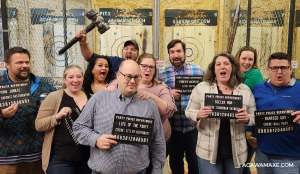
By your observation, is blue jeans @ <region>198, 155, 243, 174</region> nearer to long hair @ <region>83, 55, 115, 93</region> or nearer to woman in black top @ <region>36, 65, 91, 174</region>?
woman in black top @ <region>36, 65, 91, 174</region>

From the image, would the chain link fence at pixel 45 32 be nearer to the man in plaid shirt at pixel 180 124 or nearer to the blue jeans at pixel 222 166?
the man in plaid shirt at pixel 180 124

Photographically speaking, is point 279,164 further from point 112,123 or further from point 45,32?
point 45,32

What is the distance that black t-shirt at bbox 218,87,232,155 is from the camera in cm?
182

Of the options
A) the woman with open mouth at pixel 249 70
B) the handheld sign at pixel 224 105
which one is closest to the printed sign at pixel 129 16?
the woman with open mouth at pixel 249 70

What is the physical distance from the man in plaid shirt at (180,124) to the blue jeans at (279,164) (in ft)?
2.36

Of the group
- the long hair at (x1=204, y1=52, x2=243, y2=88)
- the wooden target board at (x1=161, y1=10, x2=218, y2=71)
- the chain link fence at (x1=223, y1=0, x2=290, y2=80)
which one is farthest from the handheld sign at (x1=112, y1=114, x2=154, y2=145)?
the chain link fence at (x1=223, y1=0, x2=290, y2=80)

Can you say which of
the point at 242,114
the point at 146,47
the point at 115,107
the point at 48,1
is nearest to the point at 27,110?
the point at 115,107

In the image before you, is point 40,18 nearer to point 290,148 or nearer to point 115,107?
point 115,107

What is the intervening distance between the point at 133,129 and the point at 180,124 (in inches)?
43.7

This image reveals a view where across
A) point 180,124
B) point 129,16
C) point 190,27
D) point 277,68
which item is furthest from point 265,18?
point 180,124

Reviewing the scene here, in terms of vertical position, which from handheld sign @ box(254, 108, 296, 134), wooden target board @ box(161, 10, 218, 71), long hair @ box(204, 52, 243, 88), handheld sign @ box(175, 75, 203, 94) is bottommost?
handheld sign @ box(254, 108, 296, 134)

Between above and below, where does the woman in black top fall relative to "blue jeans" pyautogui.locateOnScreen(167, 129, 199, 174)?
above

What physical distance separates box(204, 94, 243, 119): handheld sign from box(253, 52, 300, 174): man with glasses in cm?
39

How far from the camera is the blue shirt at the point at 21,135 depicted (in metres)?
2.11
